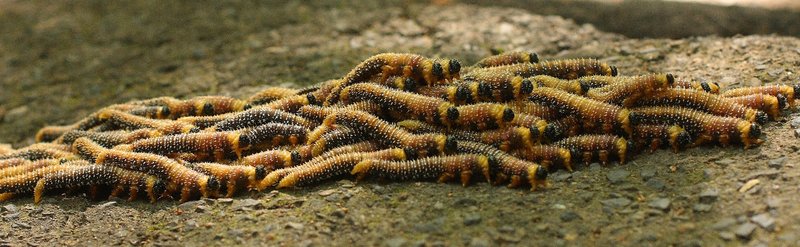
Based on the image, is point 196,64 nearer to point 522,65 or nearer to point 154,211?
point 154,211

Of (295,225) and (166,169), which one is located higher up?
(166,169)

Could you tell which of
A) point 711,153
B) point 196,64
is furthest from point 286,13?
point 711,153

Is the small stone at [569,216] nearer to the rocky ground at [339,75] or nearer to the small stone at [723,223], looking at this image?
the rocky ground at [339,75]

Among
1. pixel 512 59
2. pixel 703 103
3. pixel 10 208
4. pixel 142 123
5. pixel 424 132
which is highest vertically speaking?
pixel 142 123

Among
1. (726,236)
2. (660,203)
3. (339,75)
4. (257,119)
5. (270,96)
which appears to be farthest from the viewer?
(339,75)

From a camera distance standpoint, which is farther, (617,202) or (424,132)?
(424,132)

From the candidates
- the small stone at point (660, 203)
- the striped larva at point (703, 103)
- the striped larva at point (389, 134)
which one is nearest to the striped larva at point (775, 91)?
the striped larva at point (703, 103)

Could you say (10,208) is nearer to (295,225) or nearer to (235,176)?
(235,176)

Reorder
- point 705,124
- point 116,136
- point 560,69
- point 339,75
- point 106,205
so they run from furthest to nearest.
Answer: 1. point 339,75
2. point 116,136
3. point 560,69
4. point 106,205
5. point 705,124

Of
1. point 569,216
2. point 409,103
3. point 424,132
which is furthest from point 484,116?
point 569,216
